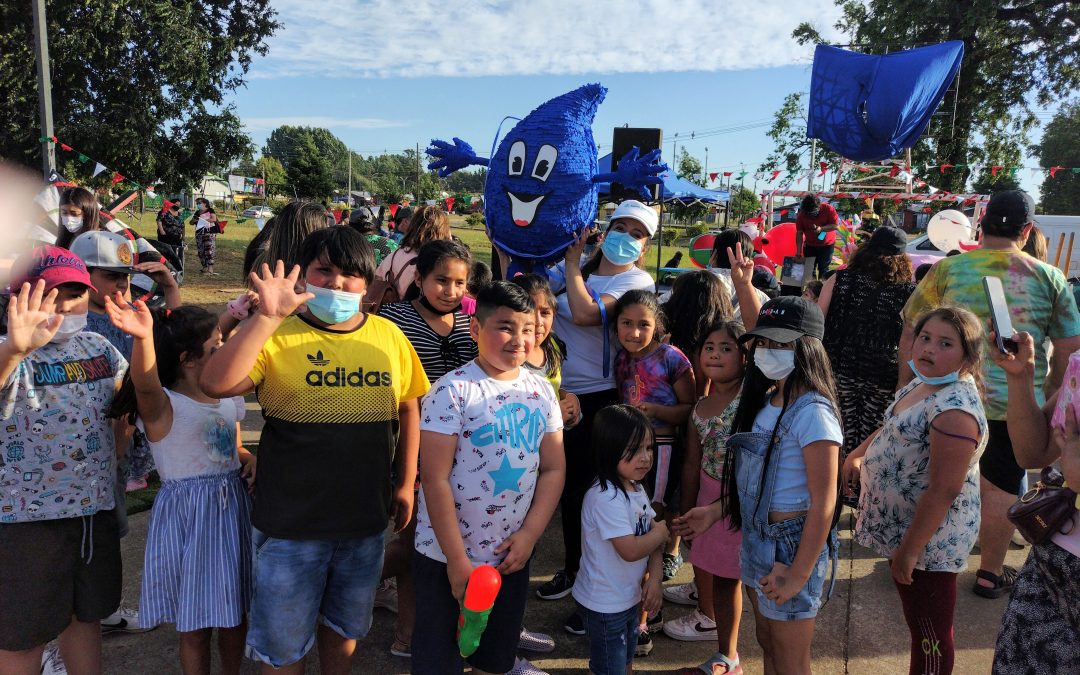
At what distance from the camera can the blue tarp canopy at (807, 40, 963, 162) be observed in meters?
7.58

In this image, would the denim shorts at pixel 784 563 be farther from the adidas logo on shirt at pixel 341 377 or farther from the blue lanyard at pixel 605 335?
the adidas logo on shirt at pixel 341 377

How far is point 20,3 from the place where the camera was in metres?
13.2

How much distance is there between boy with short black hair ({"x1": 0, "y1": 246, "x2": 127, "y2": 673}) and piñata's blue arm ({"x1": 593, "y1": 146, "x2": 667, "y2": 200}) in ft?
7.11

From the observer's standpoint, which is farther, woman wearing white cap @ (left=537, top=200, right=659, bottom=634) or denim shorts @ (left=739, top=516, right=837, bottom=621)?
woman wearing white cap @ (left=537, top=200, right=659, bottom=634)

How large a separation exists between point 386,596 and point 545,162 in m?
2.12

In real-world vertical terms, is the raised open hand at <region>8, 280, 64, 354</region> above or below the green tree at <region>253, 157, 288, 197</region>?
below

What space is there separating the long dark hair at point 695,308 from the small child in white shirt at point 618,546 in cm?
92

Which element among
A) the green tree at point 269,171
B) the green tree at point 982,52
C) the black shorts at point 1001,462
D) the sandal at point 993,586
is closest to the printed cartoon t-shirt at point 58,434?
the black shorts at point 1001,462

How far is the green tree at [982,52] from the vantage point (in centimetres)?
1942

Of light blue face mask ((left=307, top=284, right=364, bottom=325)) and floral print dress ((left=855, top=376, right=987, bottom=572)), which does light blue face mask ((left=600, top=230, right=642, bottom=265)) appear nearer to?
floral print dress ((left=855, top=376, right=987, bottom=572))

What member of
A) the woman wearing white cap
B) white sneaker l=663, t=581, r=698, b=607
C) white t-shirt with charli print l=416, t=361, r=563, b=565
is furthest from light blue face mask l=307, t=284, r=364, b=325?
white sneaker l=663, t=581, r=698, b=607

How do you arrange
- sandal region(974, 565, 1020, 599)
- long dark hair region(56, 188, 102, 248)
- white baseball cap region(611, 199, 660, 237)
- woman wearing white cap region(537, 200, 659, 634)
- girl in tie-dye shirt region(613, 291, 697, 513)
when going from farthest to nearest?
long dark hair region(56, 188, 102, 248), sandal region(974, 565, 1020, 599), white baseball cap region(611, 199, 660, 237), woman wearing white cap region(537, 200, 659, 634), girl in tie-dye shirt region(613, 291, 697, 513)

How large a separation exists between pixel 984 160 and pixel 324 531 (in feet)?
82.4

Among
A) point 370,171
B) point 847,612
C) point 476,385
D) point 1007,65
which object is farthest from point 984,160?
point 370,171
